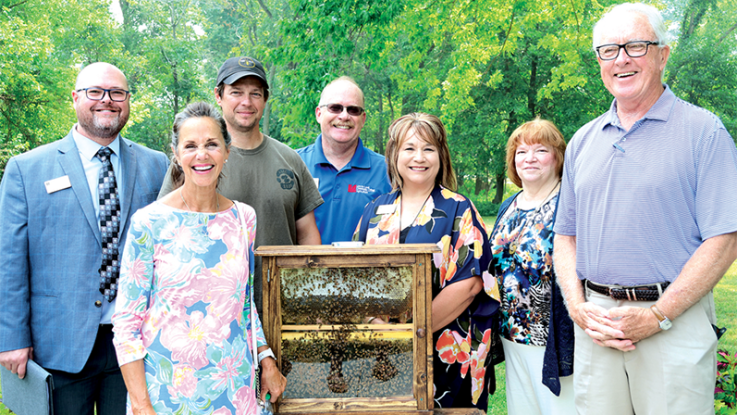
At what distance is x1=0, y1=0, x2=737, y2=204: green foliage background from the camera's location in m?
10.6

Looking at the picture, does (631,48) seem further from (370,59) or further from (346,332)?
(370,59)

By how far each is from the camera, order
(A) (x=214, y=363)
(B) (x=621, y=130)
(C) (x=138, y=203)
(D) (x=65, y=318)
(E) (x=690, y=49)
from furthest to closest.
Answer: (E) (x=690, y=49)
(C) (x=138, y=203)
(D) (x=65, y=318)
(B) (x=621, y=130)
(A) (x=214, y=363)

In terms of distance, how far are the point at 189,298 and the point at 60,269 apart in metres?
1.19

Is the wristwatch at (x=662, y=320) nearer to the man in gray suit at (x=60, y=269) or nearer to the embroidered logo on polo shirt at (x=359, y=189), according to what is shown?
the embroidered logo on polo shirt at (x=359, y=189)

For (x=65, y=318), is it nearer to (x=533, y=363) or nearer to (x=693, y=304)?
(x=533, y=363)

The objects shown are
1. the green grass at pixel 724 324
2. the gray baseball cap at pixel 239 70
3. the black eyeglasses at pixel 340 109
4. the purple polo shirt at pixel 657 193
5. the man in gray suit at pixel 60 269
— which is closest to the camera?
the purple polo shirt at pixel 657 193

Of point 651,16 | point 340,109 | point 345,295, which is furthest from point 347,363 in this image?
point 651,16

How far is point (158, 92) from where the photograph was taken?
2450cm

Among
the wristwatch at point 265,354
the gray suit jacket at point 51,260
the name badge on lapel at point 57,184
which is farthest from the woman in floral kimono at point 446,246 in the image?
the name badge on lapel at point 57,184

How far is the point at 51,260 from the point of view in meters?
2.99

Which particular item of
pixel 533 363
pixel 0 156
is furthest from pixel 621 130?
pixel 0 156

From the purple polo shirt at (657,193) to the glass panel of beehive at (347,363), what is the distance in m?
1.16

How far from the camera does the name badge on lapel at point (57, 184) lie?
299 centimetres

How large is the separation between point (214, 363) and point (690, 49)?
25.4 metres
